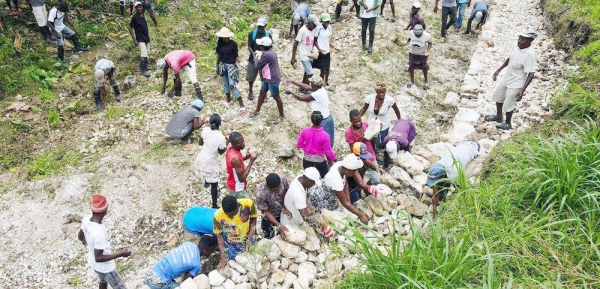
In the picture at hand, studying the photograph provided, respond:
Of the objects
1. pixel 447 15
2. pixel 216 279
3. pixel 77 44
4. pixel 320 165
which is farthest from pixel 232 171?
pixel 447 15

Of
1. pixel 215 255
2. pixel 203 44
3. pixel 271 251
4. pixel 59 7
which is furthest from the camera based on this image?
pixel 203 44

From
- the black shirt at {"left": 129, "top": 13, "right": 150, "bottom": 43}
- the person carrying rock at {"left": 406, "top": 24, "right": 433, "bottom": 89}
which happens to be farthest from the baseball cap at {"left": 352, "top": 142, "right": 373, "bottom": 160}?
the black shirt at {"left": 129, "top": 13, "right": 150, "bottom": 43}

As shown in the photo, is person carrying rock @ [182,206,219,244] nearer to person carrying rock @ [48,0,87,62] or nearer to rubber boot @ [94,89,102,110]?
rubber boot @ [94,89,102,110]

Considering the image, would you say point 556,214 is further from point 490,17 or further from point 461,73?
point 490,17

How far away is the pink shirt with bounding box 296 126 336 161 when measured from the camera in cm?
566

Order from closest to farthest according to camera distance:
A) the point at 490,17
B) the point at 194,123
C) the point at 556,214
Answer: the point at 556,214 < the point at 194,123 < the point at 490,17

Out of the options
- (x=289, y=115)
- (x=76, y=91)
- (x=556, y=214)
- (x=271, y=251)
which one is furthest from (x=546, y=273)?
(x=76, y=91)

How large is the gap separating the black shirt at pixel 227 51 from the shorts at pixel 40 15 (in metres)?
4.29

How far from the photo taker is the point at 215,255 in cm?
508

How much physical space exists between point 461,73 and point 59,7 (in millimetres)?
8262

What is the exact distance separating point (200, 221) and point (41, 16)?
6733mm

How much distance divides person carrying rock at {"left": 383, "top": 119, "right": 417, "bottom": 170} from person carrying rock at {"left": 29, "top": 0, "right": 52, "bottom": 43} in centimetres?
742

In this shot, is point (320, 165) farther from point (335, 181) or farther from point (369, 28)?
point (369, 28)

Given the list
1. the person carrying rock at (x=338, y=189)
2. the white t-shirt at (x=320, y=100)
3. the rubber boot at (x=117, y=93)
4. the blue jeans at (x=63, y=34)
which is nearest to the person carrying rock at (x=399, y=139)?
the white t-shirt at (x=320, y=100)
